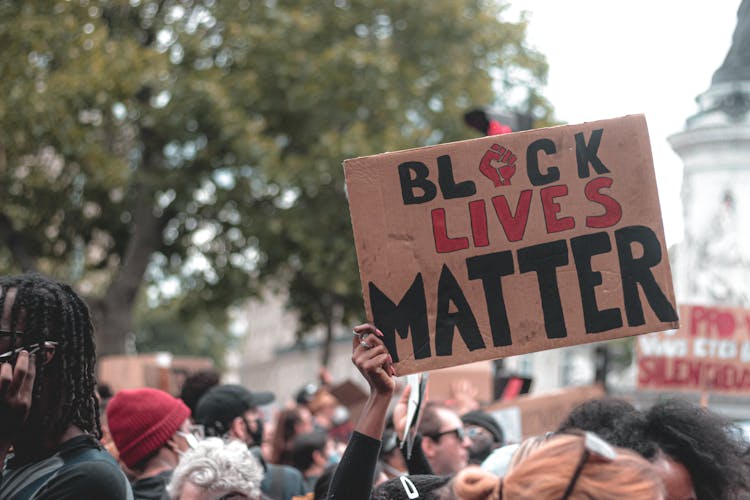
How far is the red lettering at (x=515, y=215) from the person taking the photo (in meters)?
3.47

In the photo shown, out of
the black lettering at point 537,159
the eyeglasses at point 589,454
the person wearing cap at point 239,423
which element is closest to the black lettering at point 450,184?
the black lettering at point 537,159

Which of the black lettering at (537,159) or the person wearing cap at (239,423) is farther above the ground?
the black lettering at (537,159)

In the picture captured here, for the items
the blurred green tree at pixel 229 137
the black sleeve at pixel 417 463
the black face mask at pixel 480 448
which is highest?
the blurred green tree at pixel 229 137

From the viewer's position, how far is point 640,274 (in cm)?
341

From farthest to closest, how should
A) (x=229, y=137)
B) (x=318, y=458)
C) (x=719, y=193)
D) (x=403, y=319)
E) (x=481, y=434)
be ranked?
(x=229, y=137) < (x=719, y=193) < (x=318, y=458) < (x=481, y=434) < (x=403, y=319)

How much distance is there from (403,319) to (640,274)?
27.0 inches

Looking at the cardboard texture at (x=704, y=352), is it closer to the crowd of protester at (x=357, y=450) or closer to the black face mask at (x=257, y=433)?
the black face mask at (x=257, y=433)

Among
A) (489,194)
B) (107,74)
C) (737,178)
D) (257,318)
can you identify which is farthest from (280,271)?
(257,318)

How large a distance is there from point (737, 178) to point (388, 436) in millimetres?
9588

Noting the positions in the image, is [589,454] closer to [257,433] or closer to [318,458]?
[257,433]

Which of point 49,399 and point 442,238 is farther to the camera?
point 442,238

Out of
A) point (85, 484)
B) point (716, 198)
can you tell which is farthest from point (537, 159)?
point (716, 198)

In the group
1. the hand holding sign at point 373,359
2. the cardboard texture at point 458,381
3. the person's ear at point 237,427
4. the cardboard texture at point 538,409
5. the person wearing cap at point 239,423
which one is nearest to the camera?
the hand holding sign at point 373,359

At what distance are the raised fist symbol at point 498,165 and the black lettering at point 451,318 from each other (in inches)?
12.1
